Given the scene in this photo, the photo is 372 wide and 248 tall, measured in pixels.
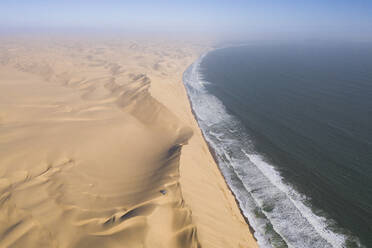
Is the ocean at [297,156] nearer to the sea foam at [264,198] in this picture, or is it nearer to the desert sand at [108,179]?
the sea foam at [264,198]

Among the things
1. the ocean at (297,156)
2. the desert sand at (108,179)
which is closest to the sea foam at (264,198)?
the ocean at (297,156)

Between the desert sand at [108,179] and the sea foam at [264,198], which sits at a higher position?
the desert sand at [108,179]

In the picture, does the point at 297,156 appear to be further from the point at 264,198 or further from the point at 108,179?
the point at 108,179

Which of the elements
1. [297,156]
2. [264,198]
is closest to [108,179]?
[264,198]

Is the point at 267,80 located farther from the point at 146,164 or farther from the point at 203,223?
the point at 203,223

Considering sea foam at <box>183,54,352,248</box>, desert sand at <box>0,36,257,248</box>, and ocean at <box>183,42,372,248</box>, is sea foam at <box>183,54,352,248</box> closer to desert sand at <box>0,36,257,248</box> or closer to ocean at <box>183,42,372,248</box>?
ocean at <box>183,42,372,248</box>

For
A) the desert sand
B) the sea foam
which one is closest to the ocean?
the sea foam
